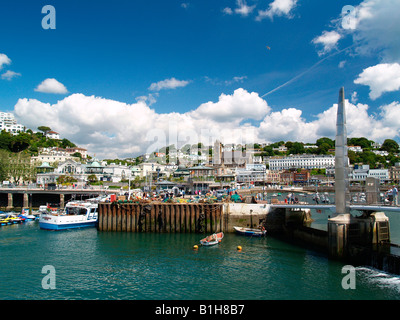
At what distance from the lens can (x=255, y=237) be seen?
1421 inches

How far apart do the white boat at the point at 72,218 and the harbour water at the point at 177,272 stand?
24.9 feet

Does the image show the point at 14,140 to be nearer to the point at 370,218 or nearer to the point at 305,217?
the point at 305,217

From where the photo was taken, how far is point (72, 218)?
4397cm

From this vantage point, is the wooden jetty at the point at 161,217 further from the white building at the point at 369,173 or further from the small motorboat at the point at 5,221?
the white building at the point at 369,173

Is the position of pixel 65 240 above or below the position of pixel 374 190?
below

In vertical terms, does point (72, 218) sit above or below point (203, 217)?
below

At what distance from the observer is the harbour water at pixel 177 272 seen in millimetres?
19562

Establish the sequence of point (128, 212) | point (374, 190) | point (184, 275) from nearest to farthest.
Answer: point (184, 275), point (374, 190), point (128, 212)

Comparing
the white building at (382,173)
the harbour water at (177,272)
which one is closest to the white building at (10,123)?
the harbour water at (177,272)

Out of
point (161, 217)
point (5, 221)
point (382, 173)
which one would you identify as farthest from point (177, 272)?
point (382, 173)

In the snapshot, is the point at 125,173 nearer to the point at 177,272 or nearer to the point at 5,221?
the point at 5,221

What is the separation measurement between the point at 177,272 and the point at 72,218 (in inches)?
1059

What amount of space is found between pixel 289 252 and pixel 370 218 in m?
8.13
